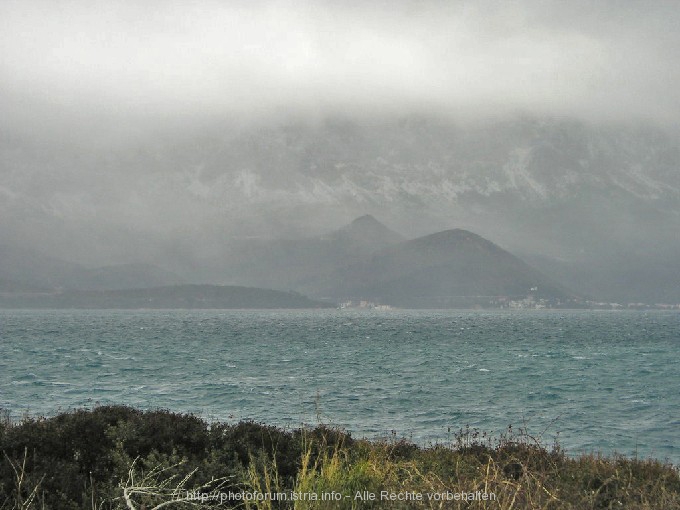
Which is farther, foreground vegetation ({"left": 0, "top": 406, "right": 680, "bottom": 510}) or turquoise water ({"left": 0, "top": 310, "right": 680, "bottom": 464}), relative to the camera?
turquoise water ({"left": 0, "top": 310, "right": 680, "bottom": 464})

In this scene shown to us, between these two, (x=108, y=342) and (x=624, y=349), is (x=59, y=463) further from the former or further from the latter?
(x=108, y=342)

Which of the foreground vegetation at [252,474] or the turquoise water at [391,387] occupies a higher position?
the foreground vegetation at [252,474]

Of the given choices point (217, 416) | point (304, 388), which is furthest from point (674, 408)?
point (217, 416)

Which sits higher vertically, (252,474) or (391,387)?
(252,474)

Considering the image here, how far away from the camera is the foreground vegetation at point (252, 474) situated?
30.3ft

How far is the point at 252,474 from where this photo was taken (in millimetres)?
10195

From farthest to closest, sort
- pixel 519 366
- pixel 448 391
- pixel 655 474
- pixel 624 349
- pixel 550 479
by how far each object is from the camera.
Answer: pixel 624 349 < pixel 519 366 < pixel 448 391 < pixel 655 474 < pixel 550 479

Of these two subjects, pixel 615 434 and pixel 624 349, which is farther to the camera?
pixel 624 349

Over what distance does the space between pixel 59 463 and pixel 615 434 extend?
2928 cm

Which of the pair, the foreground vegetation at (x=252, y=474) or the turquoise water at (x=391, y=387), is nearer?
the foreground vegetation at (x=252, y=474)

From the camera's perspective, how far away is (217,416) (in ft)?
117

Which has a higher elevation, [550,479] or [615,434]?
[550,479]

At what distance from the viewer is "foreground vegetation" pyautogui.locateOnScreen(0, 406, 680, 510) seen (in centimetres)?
925

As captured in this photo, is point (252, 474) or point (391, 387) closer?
point (252, 474)
